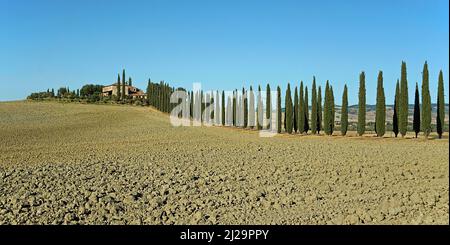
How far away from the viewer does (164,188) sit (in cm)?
1114

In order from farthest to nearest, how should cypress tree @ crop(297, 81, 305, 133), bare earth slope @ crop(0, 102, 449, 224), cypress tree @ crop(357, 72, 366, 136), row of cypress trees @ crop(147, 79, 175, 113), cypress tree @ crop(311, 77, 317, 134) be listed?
row of cypress trees @ crop(147, 79, 175, 113), cypress tree @ crop(297, 81, 305, 133), cypress tree @ crop(311, 77, 317, 134), cypress tree @ crop(357, 72, 366, 136), bare earth slope @ crop(0, 102, 449, 224)

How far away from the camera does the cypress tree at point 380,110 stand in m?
31.9

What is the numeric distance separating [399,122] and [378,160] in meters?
16.9

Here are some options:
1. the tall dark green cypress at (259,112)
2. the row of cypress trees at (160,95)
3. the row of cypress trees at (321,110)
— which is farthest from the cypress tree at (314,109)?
the row of cypress trees at (160,95)

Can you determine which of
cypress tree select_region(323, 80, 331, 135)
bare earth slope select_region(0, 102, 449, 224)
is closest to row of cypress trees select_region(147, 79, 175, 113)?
cypress tree select_region(323, 80, 331, 135)

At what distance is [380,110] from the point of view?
32.1 meters

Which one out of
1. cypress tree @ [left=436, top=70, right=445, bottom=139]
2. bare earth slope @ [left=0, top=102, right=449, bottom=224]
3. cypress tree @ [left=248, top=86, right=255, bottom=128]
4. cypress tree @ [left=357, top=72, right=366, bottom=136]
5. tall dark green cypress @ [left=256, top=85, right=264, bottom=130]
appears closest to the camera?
bare earth slope @ [left=0, top=102, right=449, bottom=224]

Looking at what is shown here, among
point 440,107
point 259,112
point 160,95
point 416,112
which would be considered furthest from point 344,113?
point 160,95

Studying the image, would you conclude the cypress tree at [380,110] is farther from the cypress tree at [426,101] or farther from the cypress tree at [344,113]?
the cypress tree at [426,101]

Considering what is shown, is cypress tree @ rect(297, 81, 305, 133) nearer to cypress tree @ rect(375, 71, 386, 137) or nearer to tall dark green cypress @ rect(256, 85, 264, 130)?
tall dark green cypress @ rect(256, 85, 264, 130)

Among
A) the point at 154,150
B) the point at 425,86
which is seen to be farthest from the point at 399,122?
the point at 154,150

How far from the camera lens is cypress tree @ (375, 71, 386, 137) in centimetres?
3191

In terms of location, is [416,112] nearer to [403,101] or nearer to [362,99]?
[403,101]
